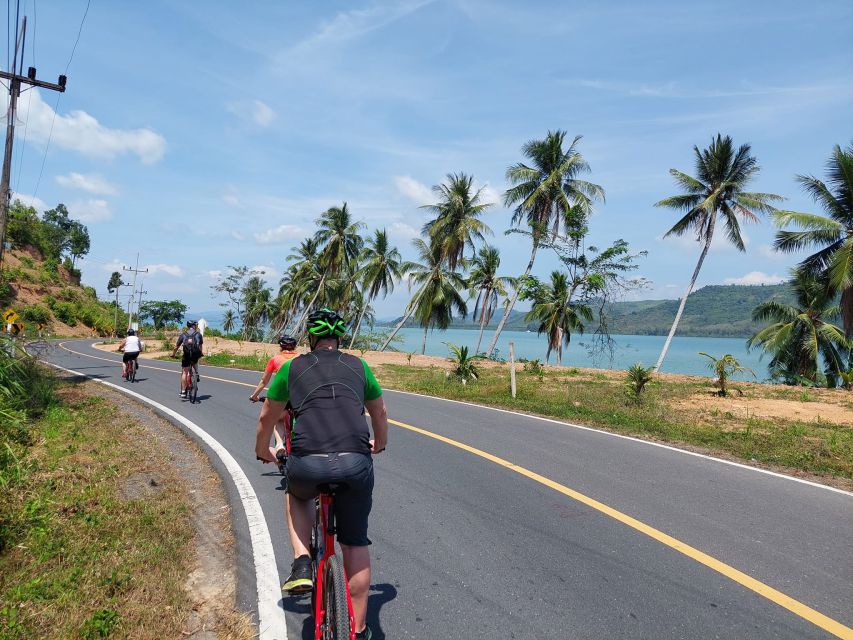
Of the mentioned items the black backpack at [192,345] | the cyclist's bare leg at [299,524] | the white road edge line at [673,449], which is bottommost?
the white road edge line at [673,449]

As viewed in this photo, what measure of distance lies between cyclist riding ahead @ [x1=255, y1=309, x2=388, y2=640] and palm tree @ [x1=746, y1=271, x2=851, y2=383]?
32.1 m

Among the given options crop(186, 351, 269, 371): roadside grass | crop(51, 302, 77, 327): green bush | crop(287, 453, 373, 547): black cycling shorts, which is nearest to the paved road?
crop(287, 453, 373, 547): black cycling shorts

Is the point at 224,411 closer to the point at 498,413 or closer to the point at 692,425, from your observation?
the point at 498,413

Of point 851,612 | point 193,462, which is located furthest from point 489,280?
point 851,612

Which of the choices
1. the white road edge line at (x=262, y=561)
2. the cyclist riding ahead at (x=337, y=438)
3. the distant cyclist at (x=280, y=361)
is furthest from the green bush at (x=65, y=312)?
the cyclist riding ahead at (x=337, y=438)

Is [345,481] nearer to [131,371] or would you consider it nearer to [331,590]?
[331,590]

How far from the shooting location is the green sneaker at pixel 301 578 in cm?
307

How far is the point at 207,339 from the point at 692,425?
34.3 meters

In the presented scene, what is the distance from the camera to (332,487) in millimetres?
2711

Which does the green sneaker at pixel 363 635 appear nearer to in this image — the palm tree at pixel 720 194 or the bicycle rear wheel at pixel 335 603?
the bicycle rear wheel at pixel 335 603

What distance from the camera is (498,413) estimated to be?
38.7ft

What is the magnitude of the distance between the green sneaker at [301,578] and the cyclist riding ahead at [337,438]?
376 mm

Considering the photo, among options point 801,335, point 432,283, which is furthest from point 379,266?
point 801,335

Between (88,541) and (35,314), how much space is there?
59210mm
